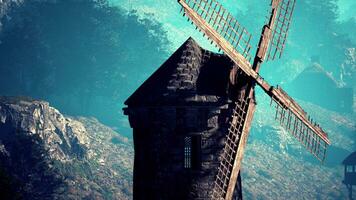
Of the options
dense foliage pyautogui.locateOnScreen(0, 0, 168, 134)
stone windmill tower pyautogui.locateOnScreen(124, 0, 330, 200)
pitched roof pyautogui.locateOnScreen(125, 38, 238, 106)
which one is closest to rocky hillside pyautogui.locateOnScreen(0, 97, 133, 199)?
stone windmill tower pyautogui.locateOnScreen(124, 0, 330, 200)

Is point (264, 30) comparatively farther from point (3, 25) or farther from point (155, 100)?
point (3, 25)

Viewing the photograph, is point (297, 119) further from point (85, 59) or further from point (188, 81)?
point (85, 59)

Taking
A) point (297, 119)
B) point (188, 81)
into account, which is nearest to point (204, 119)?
point (188, 81)

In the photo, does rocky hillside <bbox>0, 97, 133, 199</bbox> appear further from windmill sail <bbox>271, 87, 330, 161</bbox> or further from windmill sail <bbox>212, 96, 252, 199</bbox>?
windmill sail <bbox>271, 87, 330, 161</bbox>

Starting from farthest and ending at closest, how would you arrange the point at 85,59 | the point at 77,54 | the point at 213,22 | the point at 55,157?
the point at 77,54
the point at 85,59
the point at 55,157
the point at 213,22

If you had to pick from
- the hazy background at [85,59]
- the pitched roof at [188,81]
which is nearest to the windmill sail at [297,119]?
the pitched roof at [188,81]

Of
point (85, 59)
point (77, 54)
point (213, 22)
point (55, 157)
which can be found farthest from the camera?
point (77, 54)
